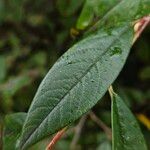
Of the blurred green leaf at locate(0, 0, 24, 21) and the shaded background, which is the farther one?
the blurred green leaf at locate(0, 0, 24, 21)

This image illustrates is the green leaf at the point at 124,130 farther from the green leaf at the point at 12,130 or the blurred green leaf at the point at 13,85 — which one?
the blurred green leaf at the point at 13,85

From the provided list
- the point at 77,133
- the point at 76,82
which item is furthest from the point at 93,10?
the point at 77,133

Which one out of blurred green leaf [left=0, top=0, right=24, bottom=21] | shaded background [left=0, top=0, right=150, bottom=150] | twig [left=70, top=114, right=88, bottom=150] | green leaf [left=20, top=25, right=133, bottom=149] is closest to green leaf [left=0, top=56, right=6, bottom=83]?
shaded background [left=0, top=0, right=150, bottom=150]

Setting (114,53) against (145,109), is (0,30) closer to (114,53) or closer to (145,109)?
(145,109)

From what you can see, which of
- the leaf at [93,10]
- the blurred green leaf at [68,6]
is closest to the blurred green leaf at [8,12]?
the blurred green leaf at [68,6]

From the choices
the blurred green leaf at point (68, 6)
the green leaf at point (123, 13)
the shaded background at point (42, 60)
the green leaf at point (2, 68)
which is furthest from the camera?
the green leaf at point (2, 68)

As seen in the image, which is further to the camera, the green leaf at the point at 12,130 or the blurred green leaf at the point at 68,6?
the blurred green leaf at the point at 68,6

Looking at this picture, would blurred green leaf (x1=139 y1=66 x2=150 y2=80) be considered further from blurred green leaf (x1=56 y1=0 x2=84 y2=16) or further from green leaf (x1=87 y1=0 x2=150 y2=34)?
green leaf (x1=87 y1=0 x2=150 y2=34)

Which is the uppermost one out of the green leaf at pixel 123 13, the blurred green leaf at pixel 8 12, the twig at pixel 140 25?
the green leaf at pixel 123 13
